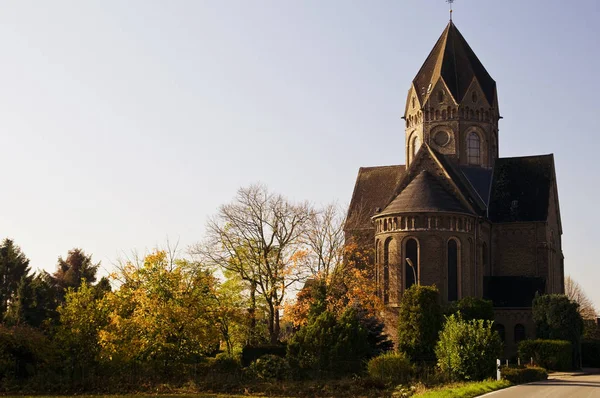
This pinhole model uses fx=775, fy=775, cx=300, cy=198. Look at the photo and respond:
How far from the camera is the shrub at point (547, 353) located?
45.5 meters

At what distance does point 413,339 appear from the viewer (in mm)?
41906

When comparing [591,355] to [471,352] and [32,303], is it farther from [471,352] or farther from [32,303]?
[32,303]

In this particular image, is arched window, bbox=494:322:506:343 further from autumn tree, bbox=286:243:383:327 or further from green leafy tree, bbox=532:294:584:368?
autumn tree, bbox=286:243:383:327

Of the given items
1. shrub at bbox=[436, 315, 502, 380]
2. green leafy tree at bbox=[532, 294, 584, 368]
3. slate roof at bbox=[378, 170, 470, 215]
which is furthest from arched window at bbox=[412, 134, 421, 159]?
shrub at bbox=[436, 315, 502, 380]

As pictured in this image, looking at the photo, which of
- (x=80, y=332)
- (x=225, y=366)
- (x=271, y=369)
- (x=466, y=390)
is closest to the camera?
(x=466, y=390)

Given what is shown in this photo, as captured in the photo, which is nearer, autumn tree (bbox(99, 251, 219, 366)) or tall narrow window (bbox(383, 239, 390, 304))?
autumn tree (bbox(99, 251, 219, 366))

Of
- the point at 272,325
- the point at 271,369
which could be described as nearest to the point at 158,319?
the point at 271,369

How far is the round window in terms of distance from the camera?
62.7 meters

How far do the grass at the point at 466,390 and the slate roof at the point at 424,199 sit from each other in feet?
73.5

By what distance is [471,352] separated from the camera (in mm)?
32500

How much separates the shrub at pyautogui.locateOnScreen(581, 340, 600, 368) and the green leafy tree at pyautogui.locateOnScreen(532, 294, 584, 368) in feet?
14.9

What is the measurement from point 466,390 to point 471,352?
19.8ft

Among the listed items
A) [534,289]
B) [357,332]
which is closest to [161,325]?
[357,332]

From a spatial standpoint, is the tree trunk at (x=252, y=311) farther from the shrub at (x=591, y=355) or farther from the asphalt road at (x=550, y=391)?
the asphalt road at (x=550, y=391)
